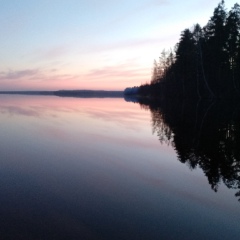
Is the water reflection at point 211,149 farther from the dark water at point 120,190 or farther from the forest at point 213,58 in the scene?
the forest at point 213,58

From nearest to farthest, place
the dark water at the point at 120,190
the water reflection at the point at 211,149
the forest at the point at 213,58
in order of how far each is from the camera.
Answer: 1. the dark water at the point at 120,190
2. the water reflection at the point at 211,149
3. the forest at the point at 213,58

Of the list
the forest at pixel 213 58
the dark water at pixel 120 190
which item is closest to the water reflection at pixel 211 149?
the dark water at pixel 120 190

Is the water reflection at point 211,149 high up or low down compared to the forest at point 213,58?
down

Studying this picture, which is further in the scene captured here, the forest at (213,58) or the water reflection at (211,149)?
the forest at (213,58)

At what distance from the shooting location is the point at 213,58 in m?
68.2

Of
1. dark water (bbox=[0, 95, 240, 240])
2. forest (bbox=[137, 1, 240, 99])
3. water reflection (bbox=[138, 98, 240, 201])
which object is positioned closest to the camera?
dark water (bbox=[0, 95, 240, 240])

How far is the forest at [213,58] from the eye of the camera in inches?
2532

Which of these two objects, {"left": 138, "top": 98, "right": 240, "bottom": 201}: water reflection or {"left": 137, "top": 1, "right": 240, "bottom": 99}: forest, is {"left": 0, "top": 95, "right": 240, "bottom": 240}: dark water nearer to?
{"left": 138, "top": 98, "right": 240, "bottom": 201}: water reflection

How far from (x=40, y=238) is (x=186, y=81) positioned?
8142 cm

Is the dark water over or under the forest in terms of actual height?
under

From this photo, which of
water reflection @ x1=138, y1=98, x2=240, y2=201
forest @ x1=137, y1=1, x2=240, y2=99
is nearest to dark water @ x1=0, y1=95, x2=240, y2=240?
water reflection @ x1=138, y1=98, x2=240, y2=201

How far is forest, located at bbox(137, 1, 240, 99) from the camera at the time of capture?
64.3 meters

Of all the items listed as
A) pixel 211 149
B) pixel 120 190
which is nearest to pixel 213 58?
pixel 211 149

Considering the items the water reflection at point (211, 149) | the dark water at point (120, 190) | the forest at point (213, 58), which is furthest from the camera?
the forest at point (213, 58)
